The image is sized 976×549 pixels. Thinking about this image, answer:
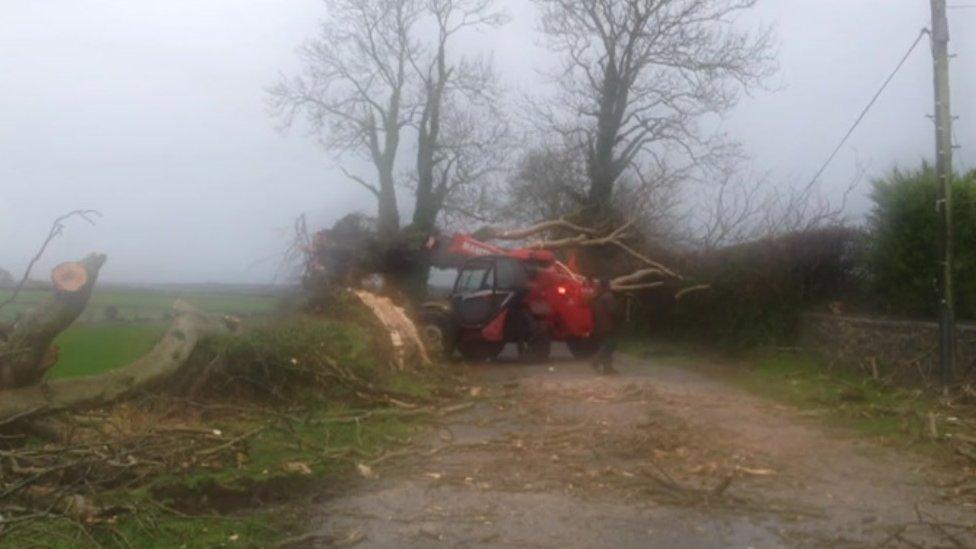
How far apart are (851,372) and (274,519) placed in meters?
12.2

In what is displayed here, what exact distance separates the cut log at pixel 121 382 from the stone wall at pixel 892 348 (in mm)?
9551

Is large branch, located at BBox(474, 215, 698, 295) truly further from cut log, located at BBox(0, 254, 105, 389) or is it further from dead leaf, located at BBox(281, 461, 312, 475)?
dead leaf, located at BBox(281, 461, 312, 475)

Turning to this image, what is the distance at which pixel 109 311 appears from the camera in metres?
17.6

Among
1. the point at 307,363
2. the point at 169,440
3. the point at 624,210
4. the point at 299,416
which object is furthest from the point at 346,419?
the point at 624,210

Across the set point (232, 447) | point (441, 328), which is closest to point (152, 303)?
point (441, 328)

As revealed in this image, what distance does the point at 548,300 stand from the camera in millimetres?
22891

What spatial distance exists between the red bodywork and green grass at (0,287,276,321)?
13.1 feet

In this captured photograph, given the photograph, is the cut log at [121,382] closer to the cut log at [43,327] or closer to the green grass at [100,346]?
the cut log at [43,327]

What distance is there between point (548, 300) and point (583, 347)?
1.63 metres

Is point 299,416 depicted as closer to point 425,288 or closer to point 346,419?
point 346,419

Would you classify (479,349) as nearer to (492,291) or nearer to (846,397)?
(492,291)

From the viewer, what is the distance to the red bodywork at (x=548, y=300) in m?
22.7

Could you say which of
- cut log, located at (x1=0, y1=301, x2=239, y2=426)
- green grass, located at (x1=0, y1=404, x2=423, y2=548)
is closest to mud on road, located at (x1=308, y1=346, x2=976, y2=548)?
green grass, located at (x1=0, y1=404, x2=423, y2=548)

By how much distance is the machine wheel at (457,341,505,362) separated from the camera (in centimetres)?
2303
